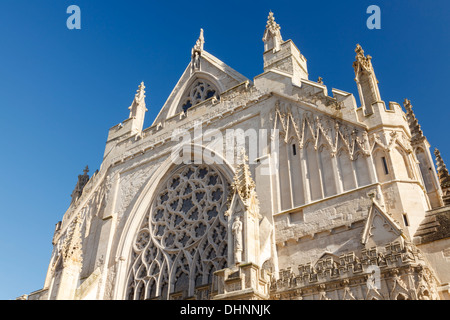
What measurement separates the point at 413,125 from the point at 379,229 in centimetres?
851

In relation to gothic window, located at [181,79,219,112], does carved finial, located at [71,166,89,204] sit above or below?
below

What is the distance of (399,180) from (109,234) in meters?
10.9

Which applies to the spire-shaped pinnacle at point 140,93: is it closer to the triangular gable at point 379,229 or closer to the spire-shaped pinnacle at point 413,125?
the spire-shaped pinnacle at point 413,125

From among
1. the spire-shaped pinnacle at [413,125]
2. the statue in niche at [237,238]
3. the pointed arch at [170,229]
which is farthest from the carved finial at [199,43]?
the statue in niche at [237,238]

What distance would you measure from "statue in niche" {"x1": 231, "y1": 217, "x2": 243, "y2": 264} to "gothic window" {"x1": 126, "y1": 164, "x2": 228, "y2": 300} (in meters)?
3.37

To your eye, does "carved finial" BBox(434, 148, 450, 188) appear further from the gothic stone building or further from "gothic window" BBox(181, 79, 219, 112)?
"gothic window" BBox(181, 79, 219, 112)

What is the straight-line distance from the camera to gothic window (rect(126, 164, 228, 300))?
536 inches

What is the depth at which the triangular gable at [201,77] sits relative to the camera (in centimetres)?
1842

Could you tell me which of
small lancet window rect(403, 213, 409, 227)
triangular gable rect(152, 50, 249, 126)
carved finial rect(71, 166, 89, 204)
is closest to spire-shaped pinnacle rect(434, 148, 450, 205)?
small lancet window rect(403, 213, 409, 227)

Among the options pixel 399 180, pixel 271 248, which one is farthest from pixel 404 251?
pixel 271 248

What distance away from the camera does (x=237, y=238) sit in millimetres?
9828
